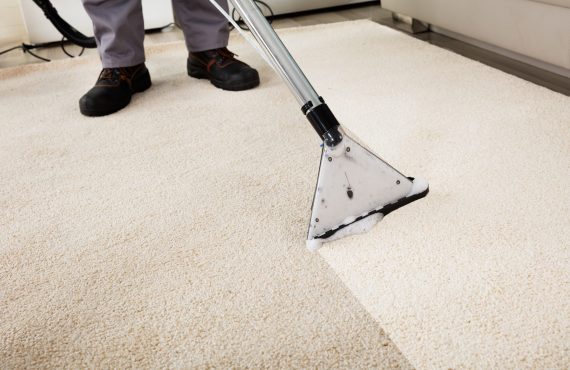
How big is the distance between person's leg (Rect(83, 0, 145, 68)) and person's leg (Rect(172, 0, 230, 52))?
119 millimetres

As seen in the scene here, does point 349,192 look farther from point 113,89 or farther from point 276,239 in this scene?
point 113,89

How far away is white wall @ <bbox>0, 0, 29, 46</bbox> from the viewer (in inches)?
76.3

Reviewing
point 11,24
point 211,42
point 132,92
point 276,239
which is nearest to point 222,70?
point 211,42

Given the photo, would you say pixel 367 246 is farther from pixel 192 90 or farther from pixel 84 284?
pixel 192 90

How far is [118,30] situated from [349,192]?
33.4 inches

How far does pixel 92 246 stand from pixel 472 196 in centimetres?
55

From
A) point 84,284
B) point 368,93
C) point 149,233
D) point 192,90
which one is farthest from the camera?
point 192,90

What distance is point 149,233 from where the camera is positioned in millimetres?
781

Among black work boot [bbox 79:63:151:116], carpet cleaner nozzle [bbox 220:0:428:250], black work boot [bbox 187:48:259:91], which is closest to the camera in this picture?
carpet cleaner nozzle [bbox 220:0:428:250]

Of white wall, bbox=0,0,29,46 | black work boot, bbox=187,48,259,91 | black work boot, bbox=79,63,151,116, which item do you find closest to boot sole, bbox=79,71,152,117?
black work boot, bbox=79,63,151,116

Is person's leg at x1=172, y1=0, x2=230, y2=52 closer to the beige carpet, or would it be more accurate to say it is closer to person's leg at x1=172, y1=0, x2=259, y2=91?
person's leg at x1=172, y1=0, x2=259, y2=91

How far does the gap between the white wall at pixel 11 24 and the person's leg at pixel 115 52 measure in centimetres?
81

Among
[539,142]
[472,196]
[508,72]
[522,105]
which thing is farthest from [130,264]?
[508,72]

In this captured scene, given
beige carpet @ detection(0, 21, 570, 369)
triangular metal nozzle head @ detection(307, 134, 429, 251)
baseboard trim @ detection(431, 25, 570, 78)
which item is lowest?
baseboard trim @ detection(431, 25, 570, 78)
